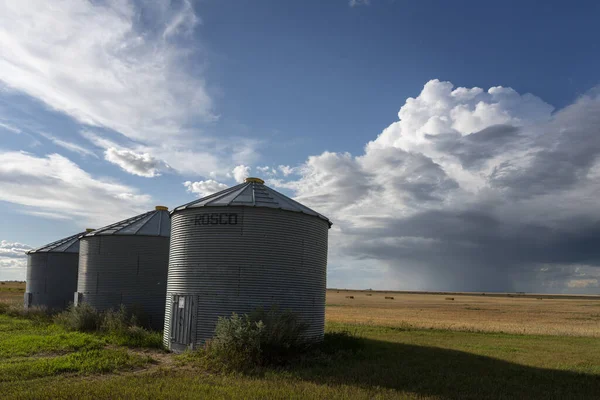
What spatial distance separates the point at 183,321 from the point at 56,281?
2304 cm

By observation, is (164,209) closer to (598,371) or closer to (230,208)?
(230,208)

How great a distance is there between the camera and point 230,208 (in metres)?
20.6

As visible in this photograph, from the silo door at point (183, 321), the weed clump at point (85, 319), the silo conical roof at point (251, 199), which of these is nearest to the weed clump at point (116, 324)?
the weed clump at point (85, 319)

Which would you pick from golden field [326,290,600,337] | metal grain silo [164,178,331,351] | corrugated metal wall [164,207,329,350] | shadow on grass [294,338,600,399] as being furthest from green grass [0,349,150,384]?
golden field [326,290,600,337]

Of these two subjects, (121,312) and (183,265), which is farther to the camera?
(121,312)

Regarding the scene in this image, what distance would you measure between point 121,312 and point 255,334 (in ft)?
42.7

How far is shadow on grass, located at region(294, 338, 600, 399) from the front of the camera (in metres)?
15.0

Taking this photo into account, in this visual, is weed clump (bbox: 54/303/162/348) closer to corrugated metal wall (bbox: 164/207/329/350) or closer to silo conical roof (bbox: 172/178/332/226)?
corrugated metal wall (bbox: 164/207/329/350)

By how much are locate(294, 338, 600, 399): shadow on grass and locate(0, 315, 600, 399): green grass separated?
0.04 meters

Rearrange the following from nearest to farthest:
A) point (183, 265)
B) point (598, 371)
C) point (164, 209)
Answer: point (598, 371), point (183, 265), point (164, 209)

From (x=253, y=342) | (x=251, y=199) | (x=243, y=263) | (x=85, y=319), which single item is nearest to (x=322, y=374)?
(x=253, y=342)

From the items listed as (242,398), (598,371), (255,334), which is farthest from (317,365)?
(598,371)

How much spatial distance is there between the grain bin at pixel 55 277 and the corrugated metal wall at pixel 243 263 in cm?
2083

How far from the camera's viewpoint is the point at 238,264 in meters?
20.0
